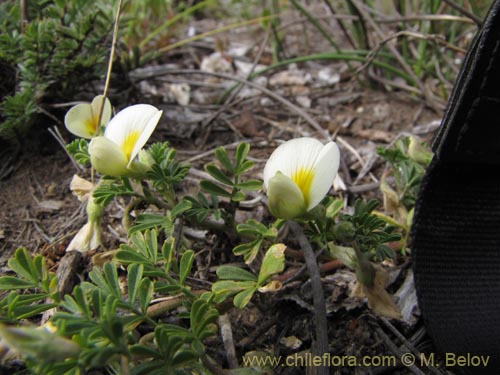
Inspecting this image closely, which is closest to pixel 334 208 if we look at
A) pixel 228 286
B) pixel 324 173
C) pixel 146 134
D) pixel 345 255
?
pixel 345 255

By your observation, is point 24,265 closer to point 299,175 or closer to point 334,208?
point 299,175

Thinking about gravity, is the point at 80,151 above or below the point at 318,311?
above

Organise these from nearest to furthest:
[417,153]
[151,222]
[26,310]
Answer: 1. [26,310]
2. [151,222]
3. [417,153]

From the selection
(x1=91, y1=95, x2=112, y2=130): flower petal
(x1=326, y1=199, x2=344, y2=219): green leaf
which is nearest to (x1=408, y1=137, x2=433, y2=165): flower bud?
(x1=326, y1=199, x2=344, y2=219): green leaf

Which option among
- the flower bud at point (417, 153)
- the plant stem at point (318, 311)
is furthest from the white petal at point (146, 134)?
the flower bud at point (417, 153)

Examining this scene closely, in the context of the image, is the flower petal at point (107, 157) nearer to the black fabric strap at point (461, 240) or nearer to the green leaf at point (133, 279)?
the green leaf at point (133, 279)

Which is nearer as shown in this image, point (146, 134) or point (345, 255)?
point (146, 134)

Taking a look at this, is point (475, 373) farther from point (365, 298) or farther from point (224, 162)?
point (224, 162)
